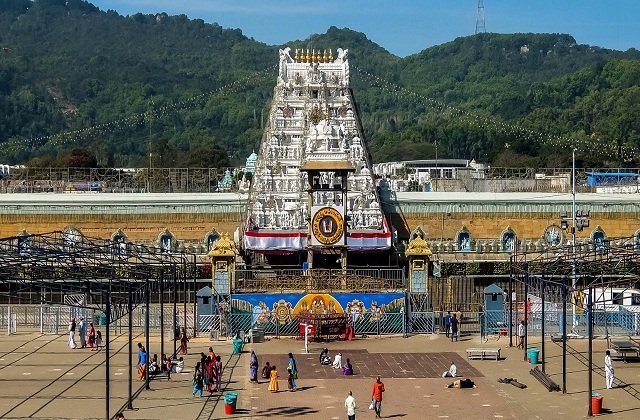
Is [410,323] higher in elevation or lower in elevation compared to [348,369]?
higher

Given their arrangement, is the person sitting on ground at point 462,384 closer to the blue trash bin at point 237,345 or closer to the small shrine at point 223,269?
the blue trash bin at point 237,345

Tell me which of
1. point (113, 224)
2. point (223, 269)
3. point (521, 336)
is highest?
point (113, 224)

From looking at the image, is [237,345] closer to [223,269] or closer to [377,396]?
[223,269]

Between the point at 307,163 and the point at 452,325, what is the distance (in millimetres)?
10478

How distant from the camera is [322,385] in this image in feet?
118

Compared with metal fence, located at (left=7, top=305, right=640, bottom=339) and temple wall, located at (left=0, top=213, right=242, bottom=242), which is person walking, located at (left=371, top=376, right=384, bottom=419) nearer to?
metal fence, located at (left=7, top=305, right=640, bottom=339)

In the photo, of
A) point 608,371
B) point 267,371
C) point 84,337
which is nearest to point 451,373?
point 608,371

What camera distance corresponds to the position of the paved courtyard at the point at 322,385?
105 feet

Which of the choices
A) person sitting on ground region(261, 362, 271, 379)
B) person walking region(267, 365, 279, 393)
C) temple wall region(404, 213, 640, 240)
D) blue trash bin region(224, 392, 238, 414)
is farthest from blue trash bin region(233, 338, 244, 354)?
temple wall region(404, 213, 640, 240)

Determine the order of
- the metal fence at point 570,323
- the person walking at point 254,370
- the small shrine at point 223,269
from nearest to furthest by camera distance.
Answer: the person walking at point 254,370 → the metal fence at point 570,323 → the small shrine at point 223,269

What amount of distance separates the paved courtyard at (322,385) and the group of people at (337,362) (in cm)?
26

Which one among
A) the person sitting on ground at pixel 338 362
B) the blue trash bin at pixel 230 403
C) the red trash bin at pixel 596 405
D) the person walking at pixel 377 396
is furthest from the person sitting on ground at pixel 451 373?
the blue trash bin at pixel 230 403

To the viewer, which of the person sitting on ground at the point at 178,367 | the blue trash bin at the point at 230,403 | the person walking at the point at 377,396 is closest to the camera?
the person walking at the point at 377,396

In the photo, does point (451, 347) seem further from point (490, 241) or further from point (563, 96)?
point (563, 96)
